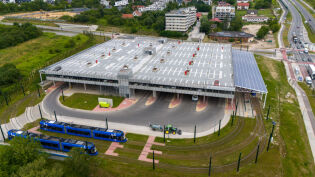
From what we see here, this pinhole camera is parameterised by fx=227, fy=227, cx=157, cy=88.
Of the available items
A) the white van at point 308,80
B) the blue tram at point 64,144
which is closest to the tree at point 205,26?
the white van at point 308,80

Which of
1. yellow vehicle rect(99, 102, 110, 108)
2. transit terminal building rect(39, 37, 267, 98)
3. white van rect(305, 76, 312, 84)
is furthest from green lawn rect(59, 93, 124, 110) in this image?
white van rect(305, 76, 312, 84)

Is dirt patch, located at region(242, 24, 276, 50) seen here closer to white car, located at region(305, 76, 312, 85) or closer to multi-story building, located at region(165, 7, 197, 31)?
multi-story building, located at region(165, 7, 197, 31)

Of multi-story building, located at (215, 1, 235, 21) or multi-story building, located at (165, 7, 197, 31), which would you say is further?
multi-story building, located at (215, 1, 235, 21)

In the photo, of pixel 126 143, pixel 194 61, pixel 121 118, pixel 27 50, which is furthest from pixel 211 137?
pixel 27 50

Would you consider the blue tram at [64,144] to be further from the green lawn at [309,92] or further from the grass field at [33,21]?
the grass field at [33,21]

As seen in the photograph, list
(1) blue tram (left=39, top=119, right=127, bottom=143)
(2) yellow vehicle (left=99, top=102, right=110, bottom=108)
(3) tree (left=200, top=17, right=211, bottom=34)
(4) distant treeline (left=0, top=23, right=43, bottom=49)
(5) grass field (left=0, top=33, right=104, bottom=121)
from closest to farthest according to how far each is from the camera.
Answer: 1. (1) blue tram (left=39, top=119, right=127, bottom=143)
2. (2) yellow vehicle (left=99, top=102, right=110, bottom=108)
3. (5) grass field (left=0, top=33, right=104, bottom=121)
4. (4) distant treeline (left=0, top=23, right=43, bottom=49)
5. (3) tree (left=200, top=17, right=211, bottom=34)

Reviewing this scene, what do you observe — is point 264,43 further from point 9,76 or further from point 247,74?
point 9,76

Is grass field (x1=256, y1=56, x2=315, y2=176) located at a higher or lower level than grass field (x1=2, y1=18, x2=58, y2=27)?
lower

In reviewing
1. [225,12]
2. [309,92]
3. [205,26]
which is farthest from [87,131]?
[225,12]
